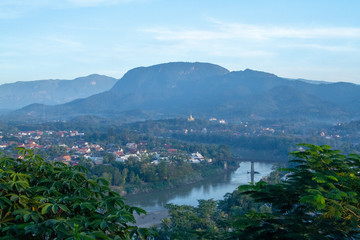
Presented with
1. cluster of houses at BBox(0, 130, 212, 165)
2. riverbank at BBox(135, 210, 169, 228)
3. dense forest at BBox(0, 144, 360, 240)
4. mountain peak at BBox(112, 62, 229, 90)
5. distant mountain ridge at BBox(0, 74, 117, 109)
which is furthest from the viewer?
distant mountain ridge at BBox(0, 74, 117, 109)

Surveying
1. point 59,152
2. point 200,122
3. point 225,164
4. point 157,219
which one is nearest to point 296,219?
point 157,219

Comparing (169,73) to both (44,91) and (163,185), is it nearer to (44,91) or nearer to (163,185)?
(44,91)

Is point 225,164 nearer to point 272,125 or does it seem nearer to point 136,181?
point 136,181

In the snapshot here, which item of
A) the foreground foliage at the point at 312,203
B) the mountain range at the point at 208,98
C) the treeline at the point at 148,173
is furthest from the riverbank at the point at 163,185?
the mountain range at the point at 208,98

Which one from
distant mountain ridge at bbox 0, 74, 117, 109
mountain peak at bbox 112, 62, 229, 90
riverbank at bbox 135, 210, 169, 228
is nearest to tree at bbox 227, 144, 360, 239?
riverbank at bbox 135, 210, 169, 228

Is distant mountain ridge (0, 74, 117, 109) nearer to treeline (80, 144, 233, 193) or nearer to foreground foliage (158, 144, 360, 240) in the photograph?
treeline (80, 144, 233, 193)

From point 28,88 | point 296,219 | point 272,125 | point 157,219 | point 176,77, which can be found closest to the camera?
point 296,219
